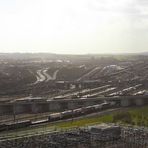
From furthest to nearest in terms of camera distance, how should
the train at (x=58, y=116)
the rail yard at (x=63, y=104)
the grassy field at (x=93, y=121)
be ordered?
the train at (x=58, y=116) → the grassy field at (x=93, y=121) → the rail yard at (x=63, y=104)

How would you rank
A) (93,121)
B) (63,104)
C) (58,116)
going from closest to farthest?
(93,121)
(58,116)
(63,104)

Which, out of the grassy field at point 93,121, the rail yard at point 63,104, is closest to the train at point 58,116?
the rail yard at point 63,104

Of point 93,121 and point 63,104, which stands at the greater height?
point 93,121

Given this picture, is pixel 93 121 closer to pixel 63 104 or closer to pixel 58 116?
pixel 58 116

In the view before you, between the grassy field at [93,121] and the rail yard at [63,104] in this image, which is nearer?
the rail yard at [63,104]

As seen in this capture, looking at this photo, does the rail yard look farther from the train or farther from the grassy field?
the grassy field

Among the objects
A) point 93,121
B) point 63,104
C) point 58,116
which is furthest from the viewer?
point 63,104

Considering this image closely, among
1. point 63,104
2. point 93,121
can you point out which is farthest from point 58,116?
point 63,104

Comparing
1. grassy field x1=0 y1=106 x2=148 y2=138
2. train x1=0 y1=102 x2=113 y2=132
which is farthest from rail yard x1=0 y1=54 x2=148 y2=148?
grassy field x1=0 y1=106 x2=148 y2=138

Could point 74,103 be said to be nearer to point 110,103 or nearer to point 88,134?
point 110,103

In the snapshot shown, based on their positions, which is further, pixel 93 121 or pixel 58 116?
pixel 58 116

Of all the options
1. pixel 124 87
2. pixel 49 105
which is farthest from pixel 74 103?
pixel 124 87

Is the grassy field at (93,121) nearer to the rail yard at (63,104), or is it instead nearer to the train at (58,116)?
the rail yard at (63,104)
